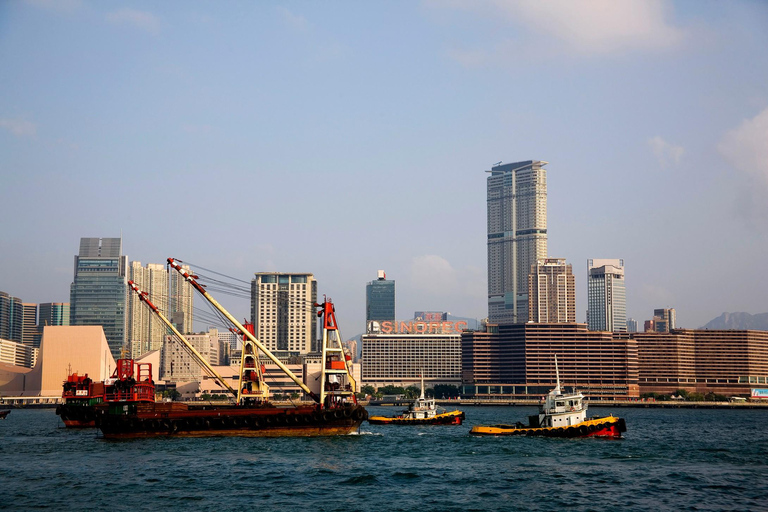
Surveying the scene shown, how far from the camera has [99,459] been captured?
256ft

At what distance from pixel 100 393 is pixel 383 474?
9332 cm

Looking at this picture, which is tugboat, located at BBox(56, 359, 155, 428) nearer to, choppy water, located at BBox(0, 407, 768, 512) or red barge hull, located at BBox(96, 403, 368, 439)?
red barge hull, located at BBox(96, 403, 368, 439)

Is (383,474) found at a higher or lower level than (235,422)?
lower

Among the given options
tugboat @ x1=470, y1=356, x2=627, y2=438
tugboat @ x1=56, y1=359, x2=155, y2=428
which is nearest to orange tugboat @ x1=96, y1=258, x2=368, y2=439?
tugboat @ x1=56, y1=359, x2=155, y2=428

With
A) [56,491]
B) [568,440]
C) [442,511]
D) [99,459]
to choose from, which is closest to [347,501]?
[442,511]

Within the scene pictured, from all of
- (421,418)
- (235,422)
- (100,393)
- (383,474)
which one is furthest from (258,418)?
(100,393)

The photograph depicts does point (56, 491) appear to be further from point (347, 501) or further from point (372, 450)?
point (372, 450)

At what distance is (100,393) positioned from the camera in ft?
483

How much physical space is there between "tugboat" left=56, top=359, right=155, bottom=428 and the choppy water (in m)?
18.8

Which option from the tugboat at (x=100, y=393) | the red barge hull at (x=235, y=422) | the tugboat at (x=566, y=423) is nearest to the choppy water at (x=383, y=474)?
the tugboat at (x=566, y=423)

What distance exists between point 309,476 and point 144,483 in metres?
12.3

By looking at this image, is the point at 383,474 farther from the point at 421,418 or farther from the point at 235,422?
the point at 421,418

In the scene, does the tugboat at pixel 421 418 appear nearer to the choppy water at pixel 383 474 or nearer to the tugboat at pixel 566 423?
the choppy water at pixel 383 474

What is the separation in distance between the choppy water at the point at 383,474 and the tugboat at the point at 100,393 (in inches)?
740
